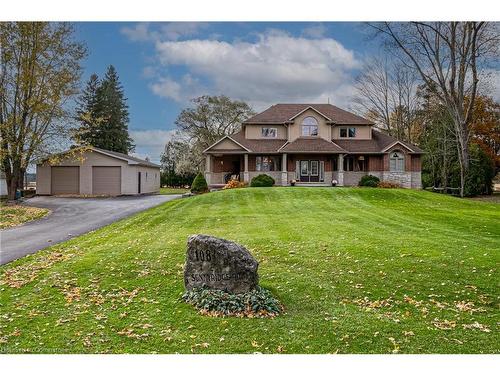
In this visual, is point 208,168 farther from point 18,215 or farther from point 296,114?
point 18,215

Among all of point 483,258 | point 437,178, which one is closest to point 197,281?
point 483,258

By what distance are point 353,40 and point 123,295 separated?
4.50 metres

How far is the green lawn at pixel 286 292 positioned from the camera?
3.88 m

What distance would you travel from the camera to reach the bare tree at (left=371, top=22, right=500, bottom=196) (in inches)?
427

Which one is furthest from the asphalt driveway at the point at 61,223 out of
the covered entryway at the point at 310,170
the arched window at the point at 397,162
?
the arched window at the point at 397,162

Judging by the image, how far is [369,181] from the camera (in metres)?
20.6

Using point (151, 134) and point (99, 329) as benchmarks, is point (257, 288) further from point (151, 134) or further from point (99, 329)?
point (151, 134)

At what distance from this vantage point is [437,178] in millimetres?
26016

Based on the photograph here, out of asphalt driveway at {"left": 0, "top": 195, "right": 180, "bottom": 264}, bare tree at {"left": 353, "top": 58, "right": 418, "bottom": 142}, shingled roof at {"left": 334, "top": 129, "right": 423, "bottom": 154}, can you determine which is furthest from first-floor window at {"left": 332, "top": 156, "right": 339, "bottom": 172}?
asphalt driveway at {"left": 0, "top": 195, "right": 180, "bottom": 264}

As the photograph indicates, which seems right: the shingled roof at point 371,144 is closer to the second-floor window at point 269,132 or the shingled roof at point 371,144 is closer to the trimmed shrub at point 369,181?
the trimmed shrub at point 369,181

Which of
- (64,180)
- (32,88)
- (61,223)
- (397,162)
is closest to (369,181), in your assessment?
(397,162)

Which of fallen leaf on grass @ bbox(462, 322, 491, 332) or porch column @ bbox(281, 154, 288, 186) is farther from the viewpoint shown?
porch column @ bbox(281, 154, 288, 186)

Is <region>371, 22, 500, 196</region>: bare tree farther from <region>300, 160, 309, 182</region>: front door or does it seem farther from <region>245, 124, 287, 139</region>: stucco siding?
<region>245, 124, 287, 139</region>: stucco siding

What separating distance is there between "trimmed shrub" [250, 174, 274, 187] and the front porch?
1.71m
